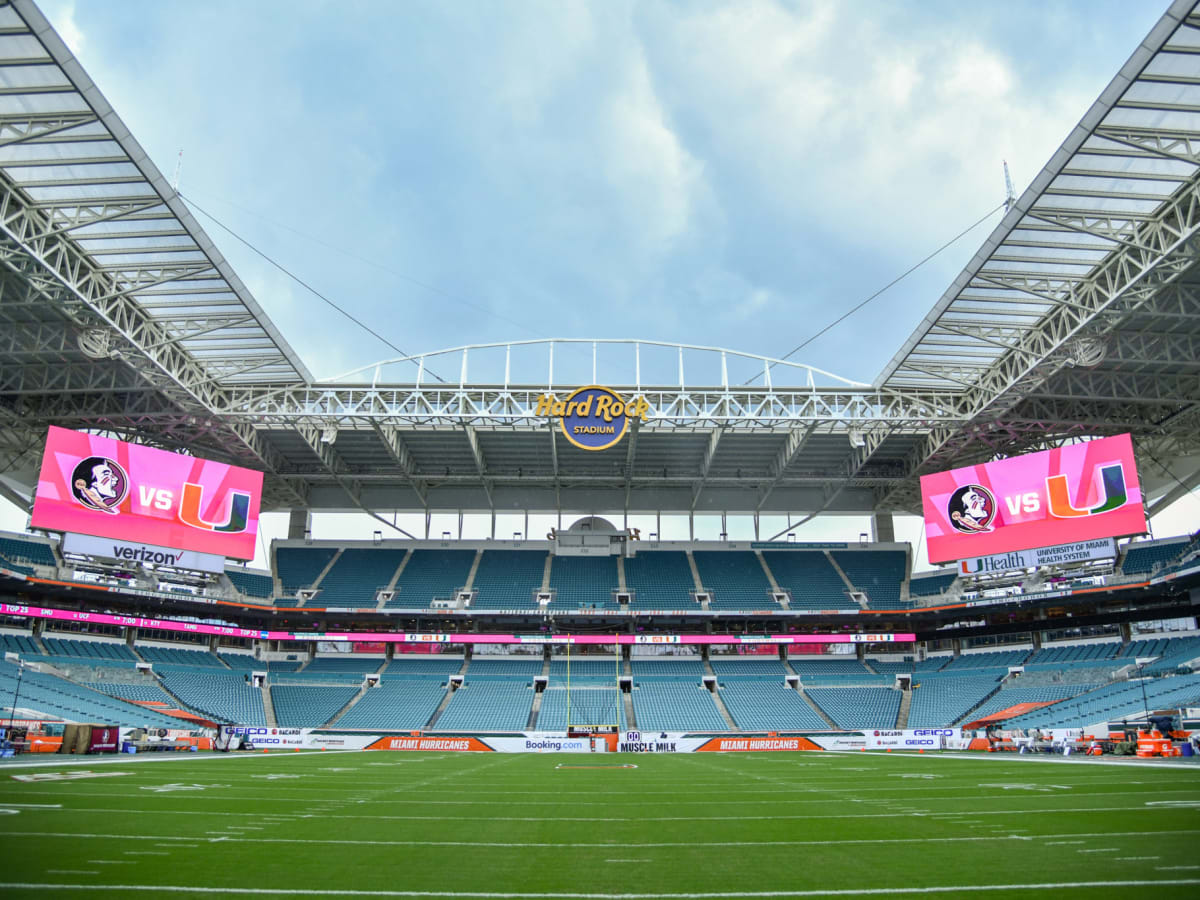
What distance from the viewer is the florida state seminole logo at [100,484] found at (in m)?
37.7

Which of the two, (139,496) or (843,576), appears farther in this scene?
(843,576)

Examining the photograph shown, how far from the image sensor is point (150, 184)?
2611 centimetres

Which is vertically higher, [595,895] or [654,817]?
[595,895]

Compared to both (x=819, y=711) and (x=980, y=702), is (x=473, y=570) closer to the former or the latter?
(x=819, y=711)

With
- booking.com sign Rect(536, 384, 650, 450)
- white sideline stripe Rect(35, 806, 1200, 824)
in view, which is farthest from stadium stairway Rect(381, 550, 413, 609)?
white sideline stripe Rect(35, 806, 1200, 824)

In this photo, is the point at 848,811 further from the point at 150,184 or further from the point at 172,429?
the point at 172,429

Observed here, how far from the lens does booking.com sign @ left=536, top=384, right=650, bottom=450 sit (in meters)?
38.0

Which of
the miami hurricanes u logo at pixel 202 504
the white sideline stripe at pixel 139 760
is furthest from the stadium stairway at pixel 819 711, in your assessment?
the miami hurricanes u logo at pixel 202 504

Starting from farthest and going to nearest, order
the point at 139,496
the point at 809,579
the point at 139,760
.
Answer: the point at 809,579 → the point at 139,496 → the point at 139,760

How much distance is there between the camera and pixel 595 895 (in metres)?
8.39

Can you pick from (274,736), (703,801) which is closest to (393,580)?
(274,736)

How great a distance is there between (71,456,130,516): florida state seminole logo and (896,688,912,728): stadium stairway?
44.3 metres

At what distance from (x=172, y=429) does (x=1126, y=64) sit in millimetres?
43969

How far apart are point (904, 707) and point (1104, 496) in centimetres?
1783
